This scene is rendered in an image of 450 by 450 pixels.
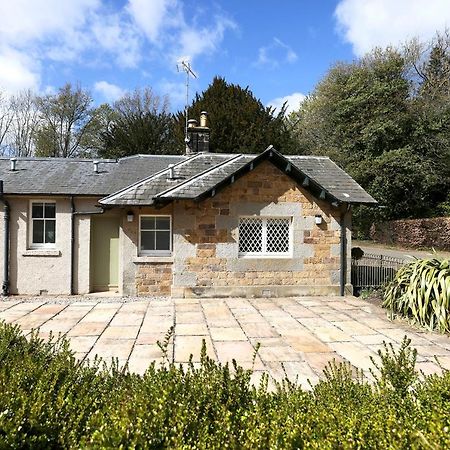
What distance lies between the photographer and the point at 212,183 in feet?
34.0

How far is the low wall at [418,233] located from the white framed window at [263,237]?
677 inches

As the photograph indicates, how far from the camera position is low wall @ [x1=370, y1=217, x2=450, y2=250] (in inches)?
928

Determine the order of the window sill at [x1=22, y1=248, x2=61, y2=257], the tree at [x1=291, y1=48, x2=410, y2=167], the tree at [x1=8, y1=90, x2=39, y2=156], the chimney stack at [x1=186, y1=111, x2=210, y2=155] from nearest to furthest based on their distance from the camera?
1. the window sill at [x1=22, y1=248, x2=61, y2=257]
2. the chimney stack at [x1=186, y1=111, x2=210, y2=155]
3. the tree at [x1=291, y1=48, x2=410, y2=167]
4. the tree at [x1=8, y1=90, x2=39, y2=156]

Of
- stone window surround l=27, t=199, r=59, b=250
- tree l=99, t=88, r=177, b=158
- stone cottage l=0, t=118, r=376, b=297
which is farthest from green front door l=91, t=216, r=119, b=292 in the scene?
tree l=99, t=88, r=177, b=158

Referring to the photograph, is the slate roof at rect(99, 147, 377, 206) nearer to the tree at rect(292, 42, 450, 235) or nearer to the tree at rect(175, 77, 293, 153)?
the tree at rect(175, 77, 293, 153)

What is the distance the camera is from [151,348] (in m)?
6.10

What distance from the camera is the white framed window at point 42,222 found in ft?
35.8

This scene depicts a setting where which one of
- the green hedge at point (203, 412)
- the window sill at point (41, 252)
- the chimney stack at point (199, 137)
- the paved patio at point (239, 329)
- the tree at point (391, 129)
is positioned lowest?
the paved patio at point (239, 329)

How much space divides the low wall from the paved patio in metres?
17.1

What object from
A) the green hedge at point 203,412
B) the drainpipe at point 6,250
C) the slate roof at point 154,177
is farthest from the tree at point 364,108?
the green hedge at point 203,412

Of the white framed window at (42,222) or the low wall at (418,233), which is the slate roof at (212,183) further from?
the low wall at (418,233)

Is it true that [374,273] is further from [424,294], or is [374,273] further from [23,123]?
[23,123]

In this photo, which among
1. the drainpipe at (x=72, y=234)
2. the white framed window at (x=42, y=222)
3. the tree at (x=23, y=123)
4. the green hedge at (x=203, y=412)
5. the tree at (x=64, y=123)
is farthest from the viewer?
the tree at (x=23, y=123)

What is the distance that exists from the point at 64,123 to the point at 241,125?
1804 centimetres
